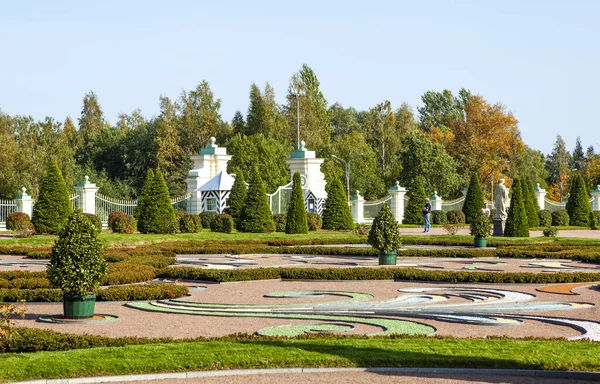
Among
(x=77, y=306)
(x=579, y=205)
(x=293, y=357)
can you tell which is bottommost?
(x=293, y=357)

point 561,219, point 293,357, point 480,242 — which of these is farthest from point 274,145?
point 293,357

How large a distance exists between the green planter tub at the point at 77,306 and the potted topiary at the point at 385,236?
367 inches

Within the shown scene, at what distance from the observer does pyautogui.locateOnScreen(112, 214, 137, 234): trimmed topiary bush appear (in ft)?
104

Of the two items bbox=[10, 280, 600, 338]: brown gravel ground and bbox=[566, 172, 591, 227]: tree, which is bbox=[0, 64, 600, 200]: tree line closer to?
bbox=[566, 172, 591, 227]: tree

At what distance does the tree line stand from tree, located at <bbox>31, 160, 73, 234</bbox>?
19.3 m

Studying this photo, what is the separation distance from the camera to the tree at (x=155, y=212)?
3216cm

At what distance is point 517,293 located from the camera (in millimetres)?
Result: 15367

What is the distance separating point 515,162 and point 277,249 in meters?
50.8

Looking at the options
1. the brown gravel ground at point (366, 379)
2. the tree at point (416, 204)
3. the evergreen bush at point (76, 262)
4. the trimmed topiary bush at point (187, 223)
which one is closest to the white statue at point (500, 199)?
the trimmed topiary bush at point (187, 223)

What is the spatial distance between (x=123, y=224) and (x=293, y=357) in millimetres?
23505

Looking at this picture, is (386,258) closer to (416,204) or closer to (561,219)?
(416,204)

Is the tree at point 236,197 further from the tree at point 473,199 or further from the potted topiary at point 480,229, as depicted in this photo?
the potted topiary at point 480,229

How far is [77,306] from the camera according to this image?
1259 centimetres

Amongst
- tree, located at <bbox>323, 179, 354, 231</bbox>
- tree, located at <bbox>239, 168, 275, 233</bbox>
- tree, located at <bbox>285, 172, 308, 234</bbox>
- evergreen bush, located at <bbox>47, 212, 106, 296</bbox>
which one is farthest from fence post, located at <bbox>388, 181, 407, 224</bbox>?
evergreen bush, located at <bbox>47, 212, 106, 296</bbox>
